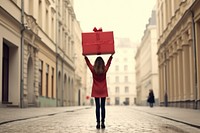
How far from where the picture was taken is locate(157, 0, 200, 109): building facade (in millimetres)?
26609

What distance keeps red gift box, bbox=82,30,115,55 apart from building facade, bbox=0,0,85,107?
42.5 ft

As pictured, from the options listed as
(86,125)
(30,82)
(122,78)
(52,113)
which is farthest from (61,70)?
(122,78)

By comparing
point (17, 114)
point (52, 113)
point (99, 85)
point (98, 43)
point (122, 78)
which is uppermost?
point (122, 78)

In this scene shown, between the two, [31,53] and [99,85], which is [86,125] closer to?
[99,85]

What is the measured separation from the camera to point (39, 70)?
35719mm

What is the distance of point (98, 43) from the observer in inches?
422

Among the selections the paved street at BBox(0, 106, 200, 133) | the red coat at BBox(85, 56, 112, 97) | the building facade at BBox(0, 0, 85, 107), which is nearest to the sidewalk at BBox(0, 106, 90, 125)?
the paved street at BBox(0, 106, 200, 133)

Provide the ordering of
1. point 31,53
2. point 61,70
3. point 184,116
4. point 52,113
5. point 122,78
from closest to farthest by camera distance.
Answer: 1. point 184,116
2. point 52,113
3. point 31,53
4. point 61,70
5. point 122,78

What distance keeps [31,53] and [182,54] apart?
1166 cm

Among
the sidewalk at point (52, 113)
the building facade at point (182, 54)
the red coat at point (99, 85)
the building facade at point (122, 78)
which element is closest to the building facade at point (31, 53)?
the sidewalk at point (52, 113)

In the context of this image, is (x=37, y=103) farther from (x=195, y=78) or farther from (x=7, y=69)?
(x=195, y=78)

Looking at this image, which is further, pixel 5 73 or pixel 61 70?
pixel 61 70

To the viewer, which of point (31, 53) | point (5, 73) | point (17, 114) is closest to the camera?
point (17, 114)

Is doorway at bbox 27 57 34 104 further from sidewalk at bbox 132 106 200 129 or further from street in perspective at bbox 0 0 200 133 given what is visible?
sidewalk at bbox 132 106 200 129
